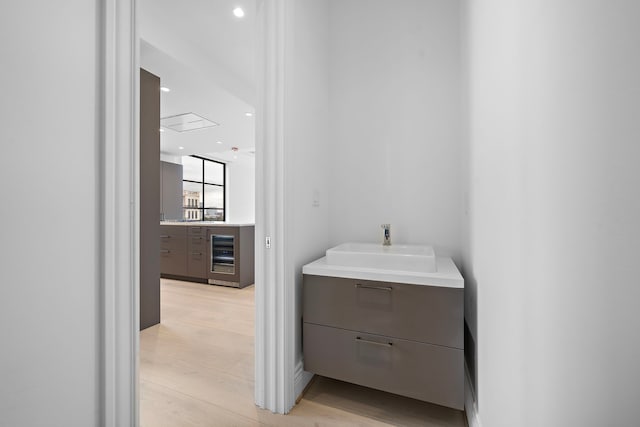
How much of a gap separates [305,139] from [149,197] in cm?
172

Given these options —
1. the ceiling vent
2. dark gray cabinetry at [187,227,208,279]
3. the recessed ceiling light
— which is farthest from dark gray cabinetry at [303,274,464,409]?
the ceiling vent

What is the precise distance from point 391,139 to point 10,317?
1953 mm

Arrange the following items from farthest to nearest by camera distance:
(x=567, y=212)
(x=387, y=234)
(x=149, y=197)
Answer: (x=149, y=197) → (x=387, y=234) → (x=567, y=212)

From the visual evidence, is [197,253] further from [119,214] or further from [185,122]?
[119,214]

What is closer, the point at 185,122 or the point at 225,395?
the point at 225,395

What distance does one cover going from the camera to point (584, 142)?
50 cm

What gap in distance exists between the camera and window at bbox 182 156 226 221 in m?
6.95

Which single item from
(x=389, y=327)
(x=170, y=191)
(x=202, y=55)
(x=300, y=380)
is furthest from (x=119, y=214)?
(x=170, y=191)

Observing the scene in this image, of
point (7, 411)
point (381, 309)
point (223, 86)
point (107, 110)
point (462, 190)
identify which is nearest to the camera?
point (7, 411)

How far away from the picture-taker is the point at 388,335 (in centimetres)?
139

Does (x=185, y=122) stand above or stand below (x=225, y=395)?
above

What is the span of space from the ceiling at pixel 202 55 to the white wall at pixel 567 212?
2.20 meters

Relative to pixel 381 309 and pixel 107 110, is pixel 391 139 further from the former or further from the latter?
pixel 107 110

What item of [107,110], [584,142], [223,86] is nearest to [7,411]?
[107,110]
